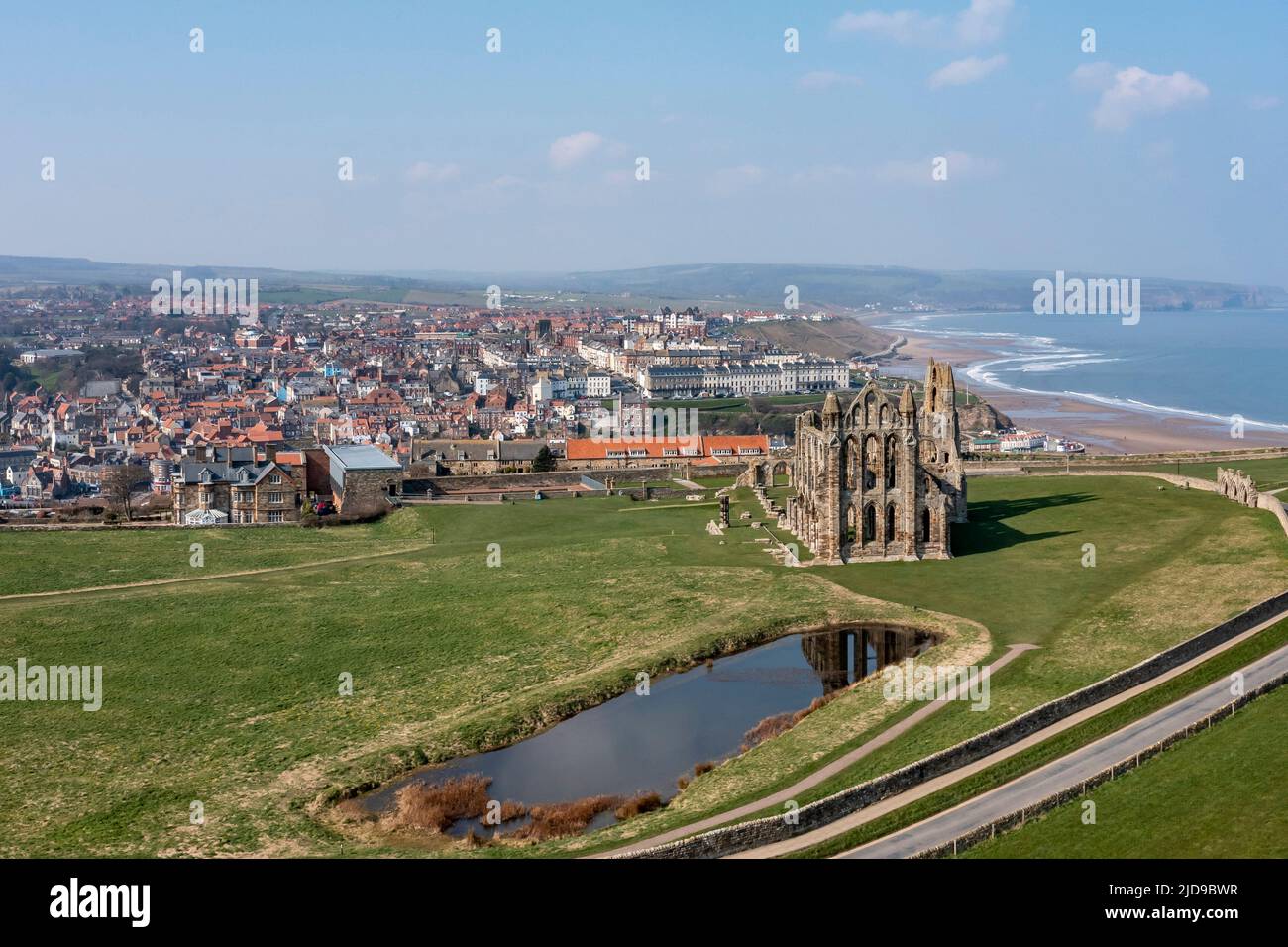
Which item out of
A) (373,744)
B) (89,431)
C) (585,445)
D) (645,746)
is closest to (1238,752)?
(645,746)

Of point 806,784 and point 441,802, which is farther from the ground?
point 806,784

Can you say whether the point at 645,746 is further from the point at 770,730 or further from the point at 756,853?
the point at 756,853

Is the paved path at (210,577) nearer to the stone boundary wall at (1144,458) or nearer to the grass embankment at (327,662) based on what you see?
the grass embankment at (327,662)

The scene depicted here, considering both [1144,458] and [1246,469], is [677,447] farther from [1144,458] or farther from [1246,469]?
[1246,469]

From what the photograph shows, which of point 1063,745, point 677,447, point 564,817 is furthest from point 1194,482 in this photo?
point 564,817

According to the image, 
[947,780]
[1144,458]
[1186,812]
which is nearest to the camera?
[1186,812]
